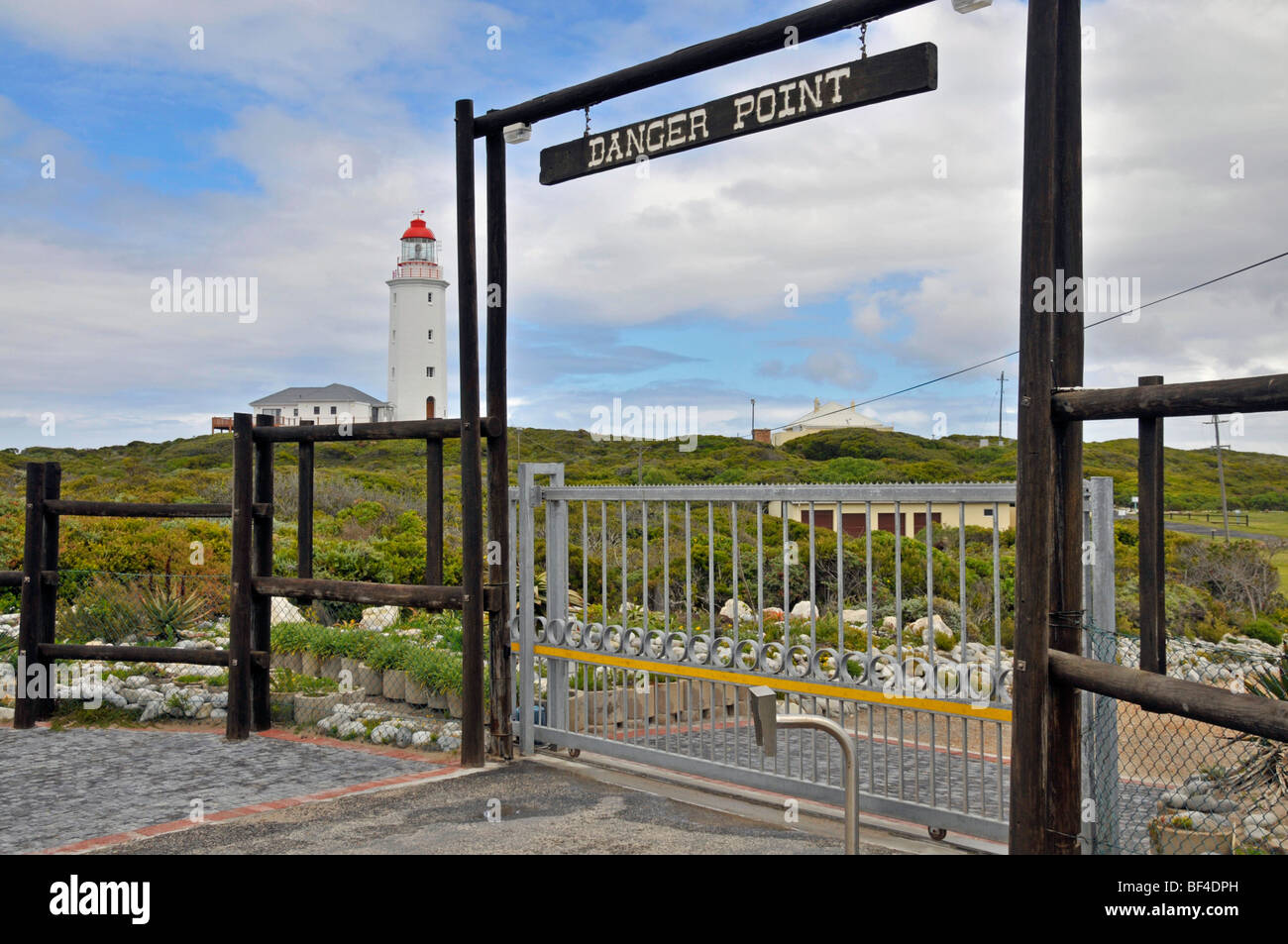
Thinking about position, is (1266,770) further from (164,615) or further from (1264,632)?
(1264,632)

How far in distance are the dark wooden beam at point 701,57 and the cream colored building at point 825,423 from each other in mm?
36384

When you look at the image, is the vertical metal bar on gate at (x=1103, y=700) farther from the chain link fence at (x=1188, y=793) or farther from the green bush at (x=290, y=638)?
the green bush at (x=290, y=638)

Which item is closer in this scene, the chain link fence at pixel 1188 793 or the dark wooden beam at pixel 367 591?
the chain link fence at pixel 1188 793

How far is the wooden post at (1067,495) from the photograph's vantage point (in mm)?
3910

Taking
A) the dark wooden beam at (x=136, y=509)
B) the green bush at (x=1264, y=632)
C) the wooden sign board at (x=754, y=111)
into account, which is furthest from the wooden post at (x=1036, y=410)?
the green bush at (x=1264, y=632)

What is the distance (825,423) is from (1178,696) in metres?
46.4

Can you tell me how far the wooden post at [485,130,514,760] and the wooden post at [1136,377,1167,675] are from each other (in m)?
4.09

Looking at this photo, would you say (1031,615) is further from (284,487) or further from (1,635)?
(284,487)

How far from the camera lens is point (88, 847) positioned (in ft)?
16.8

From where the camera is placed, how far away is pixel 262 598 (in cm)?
787

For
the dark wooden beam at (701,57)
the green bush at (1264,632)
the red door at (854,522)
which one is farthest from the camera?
the red door at (854,522)

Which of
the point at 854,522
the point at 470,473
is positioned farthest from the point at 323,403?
the point at 470,473
